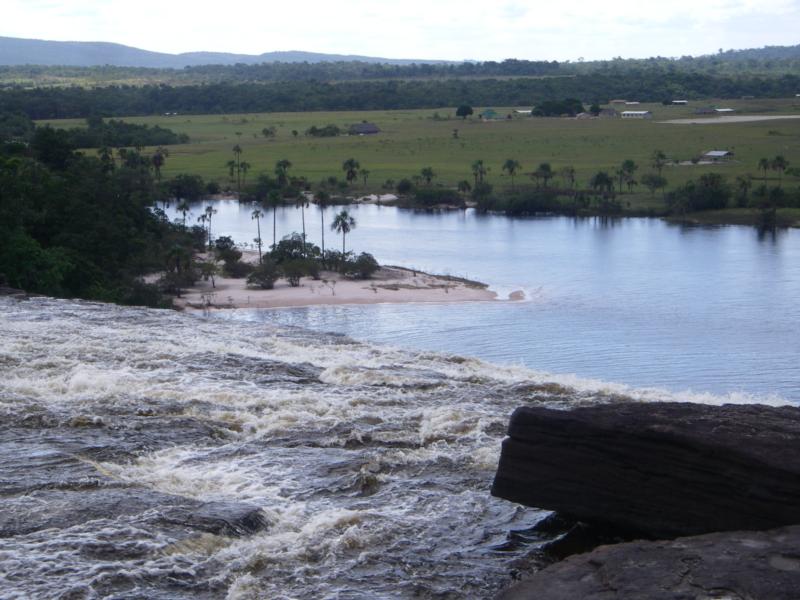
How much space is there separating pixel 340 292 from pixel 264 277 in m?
4.16

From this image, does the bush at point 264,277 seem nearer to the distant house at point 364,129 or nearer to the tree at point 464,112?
the distant house at point 364,129

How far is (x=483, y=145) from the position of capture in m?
113

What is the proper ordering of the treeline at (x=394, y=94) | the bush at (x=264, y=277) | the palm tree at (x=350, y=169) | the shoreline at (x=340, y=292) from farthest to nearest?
the treeline at (x=394, y=94)
the palm tree at (x=350, y=169)
the bush at (x=264, y=277)
the shoreline at (x=340, y=292)

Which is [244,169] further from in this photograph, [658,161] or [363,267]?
[363,267]

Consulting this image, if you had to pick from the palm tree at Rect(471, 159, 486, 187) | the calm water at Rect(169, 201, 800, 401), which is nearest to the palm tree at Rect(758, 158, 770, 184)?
the calm water at Rect(169, 201, 800, 401)

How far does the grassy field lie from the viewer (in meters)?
96.3

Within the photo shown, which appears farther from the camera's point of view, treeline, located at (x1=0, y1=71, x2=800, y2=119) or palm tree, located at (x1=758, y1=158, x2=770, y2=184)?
treeline, located at (x1=0, y1=71, x2=800, y2=119)

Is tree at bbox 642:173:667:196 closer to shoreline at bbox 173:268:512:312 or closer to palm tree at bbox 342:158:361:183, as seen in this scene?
palm tree at bbox 342:158:361:183

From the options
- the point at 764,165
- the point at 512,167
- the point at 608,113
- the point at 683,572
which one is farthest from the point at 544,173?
the point at 683,572

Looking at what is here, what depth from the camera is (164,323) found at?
30938mm

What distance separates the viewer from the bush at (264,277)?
53.1 meters

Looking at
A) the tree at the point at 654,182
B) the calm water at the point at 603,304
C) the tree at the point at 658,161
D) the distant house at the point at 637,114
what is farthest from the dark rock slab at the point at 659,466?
the distant house at the point at 637,114

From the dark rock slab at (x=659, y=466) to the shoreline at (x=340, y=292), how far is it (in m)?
34.1

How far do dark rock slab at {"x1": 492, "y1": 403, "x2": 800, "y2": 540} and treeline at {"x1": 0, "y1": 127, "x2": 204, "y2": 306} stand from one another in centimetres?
2985
